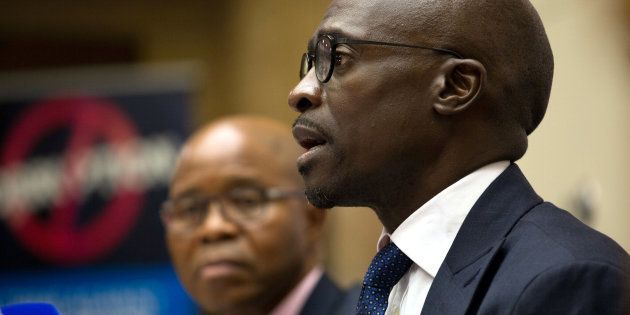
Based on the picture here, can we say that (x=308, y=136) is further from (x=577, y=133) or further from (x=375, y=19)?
(x=577, y=133)

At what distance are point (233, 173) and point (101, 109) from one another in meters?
2.53

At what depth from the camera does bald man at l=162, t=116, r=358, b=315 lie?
148 inches

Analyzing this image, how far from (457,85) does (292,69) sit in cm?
529

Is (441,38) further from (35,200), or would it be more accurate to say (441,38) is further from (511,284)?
(35,200)

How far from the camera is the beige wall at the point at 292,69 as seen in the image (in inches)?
209

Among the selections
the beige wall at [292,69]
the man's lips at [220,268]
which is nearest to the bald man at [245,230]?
the man's lips at [220,268]

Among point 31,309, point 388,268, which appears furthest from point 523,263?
point 31,309

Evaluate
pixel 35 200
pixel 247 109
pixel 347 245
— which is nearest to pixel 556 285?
pixel 35 200

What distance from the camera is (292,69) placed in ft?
24.8

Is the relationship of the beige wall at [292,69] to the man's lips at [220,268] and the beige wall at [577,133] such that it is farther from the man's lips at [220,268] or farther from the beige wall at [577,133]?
the man's lips at [220,268]

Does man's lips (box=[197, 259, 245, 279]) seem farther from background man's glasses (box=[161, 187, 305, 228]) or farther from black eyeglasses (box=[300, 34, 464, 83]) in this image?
black eyeglasses (box=[300, 34, 464, 83])

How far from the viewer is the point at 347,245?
7.42 metres

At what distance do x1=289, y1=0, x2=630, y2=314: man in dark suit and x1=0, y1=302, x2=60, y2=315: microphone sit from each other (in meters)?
0.64

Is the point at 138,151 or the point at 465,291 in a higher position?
the point at 465,291
